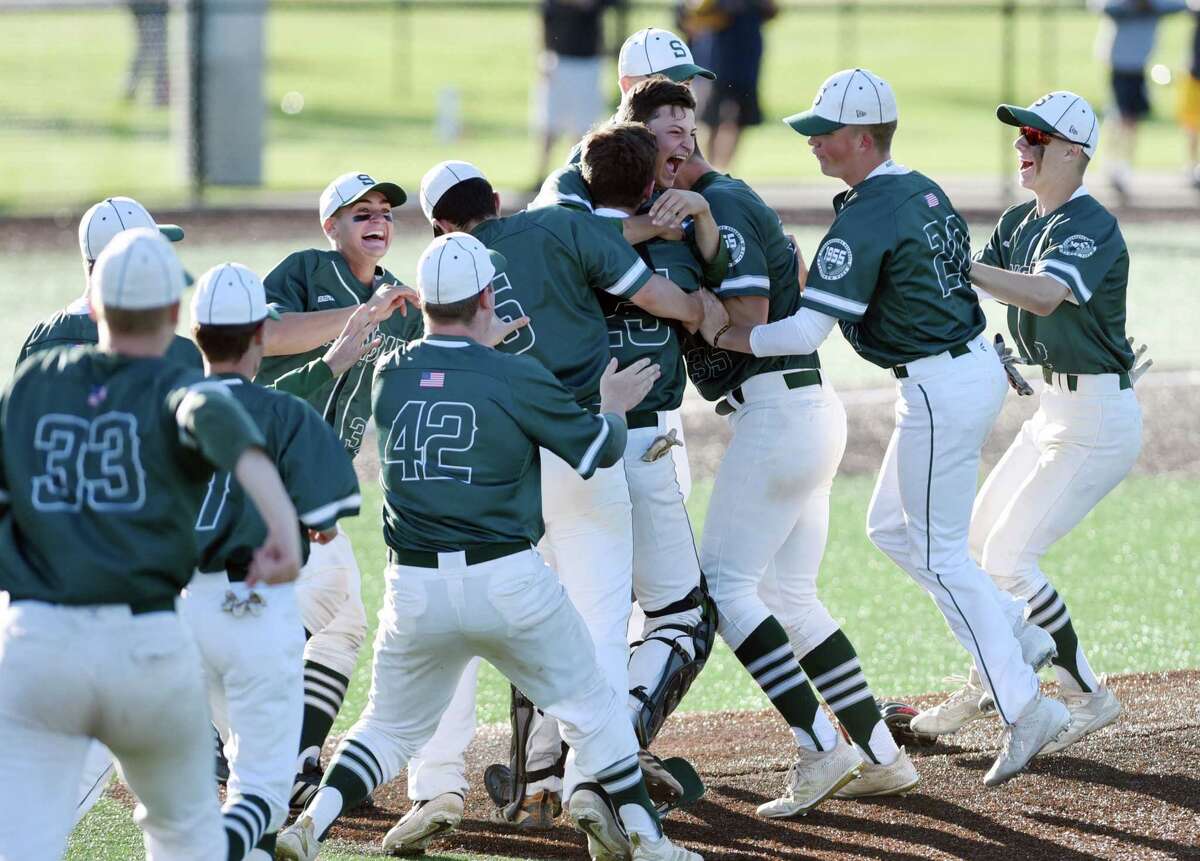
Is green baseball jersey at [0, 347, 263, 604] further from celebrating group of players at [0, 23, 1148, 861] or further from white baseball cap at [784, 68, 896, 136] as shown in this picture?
white baseball cap at [784, 68, 896, 136]

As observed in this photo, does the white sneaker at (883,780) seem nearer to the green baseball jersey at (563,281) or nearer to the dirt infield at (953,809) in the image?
the dirt infield at (953,809)

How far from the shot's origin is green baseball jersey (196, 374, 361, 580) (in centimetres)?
439

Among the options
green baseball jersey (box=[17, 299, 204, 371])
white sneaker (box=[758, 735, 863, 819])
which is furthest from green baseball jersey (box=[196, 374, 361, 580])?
white sneaker (box=[758, 735, 863, 819])

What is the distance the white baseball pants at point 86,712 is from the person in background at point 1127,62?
50.2 ft

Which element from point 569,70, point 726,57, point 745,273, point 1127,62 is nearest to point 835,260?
point 745,273

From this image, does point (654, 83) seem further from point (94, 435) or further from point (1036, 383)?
point (1036, 383)

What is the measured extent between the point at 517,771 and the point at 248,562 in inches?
57.1

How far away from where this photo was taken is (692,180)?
5965 millimetres

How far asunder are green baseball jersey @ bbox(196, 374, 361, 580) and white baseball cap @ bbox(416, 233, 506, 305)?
54 centimetres

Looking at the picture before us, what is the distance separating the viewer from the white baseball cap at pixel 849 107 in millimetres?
5703

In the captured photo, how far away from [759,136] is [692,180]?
706 inches

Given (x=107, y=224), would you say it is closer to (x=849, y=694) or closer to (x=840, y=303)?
(x=840, y=303)

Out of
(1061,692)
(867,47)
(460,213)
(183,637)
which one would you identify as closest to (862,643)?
(1061,692)

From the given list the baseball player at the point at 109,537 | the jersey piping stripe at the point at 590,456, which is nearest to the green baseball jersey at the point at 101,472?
the baseball player at the point at 109,537
